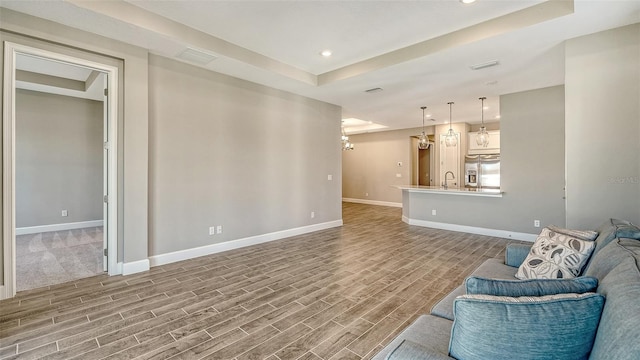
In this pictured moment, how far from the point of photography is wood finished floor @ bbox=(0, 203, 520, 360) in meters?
2.12

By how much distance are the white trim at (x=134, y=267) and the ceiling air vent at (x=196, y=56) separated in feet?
9.07

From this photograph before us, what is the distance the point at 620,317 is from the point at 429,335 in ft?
2.49

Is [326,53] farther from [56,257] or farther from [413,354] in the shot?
[56,257]

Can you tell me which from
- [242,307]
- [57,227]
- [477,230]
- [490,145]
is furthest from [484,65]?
[57,227]

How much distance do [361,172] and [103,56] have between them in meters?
8.93

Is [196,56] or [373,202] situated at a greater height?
[196,56]

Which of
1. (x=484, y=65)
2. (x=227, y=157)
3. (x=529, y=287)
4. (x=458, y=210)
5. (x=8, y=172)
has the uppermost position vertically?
(x=484, y=65)

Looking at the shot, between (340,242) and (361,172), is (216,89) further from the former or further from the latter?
(361,172)

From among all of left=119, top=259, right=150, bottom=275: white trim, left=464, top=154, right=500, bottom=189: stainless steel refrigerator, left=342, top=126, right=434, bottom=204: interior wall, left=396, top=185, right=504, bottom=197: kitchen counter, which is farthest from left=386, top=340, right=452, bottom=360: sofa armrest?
left=342, top=126, right=434, bottom=204: interior wall

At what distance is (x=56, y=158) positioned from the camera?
6.03m

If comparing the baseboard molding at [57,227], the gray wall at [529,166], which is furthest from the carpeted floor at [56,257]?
the gray wall at [529,166]

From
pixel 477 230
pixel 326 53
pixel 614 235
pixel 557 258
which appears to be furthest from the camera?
pixel 477 230

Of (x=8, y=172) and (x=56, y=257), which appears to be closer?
(x=8, y=172)

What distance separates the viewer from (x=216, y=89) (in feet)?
14.6
